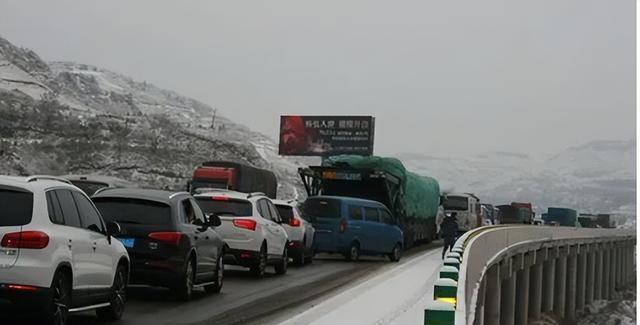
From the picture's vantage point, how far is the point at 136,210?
41.8 feet

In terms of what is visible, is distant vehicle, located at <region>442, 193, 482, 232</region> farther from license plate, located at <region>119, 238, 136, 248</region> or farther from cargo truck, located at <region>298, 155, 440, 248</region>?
license plate, located at <region>119, 238, 136, 248</region>

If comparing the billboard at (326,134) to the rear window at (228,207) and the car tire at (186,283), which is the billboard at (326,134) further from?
the car tire at (186,283)

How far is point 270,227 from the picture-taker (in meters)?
18.7

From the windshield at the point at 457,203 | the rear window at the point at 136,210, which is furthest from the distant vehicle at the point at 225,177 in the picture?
the rear window at the point at 136,210

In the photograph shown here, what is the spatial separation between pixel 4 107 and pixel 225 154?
26.4m

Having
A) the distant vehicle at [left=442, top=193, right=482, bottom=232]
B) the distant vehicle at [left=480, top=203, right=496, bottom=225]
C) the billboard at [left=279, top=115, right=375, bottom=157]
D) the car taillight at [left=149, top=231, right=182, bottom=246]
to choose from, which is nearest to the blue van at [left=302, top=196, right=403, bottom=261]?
the car taillight at [left=149, top=231, right=182, bottom=246]

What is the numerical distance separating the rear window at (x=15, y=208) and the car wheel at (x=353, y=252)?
17454 millimetres

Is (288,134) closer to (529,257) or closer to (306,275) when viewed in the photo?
(529,257)

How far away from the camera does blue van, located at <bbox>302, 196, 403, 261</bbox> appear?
25578mm

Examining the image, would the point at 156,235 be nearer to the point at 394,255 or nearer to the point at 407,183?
the point at 394,255

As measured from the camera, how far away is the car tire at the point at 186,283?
12.8 metres

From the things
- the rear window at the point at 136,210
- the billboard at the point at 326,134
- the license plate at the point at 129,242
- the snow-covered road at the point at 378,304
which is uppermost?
the billboard at the point at 326,134

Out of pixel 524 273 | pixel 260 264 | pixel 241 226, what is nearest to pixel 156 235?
pixel 241 226

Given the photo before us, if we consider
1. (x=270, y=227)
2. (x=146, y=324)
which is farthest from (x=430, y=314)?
(x=270, y=227)
